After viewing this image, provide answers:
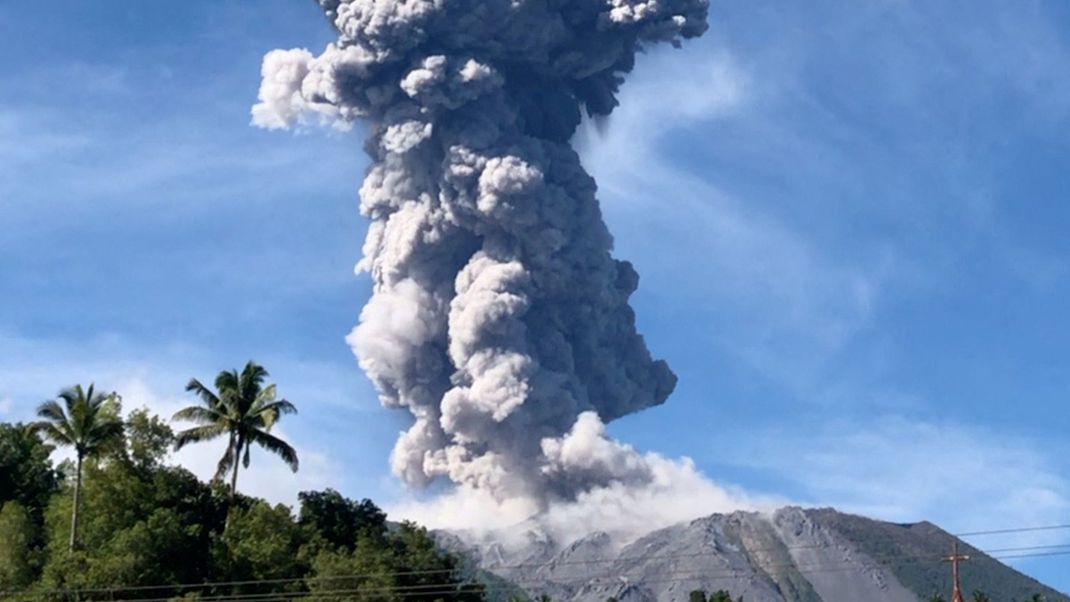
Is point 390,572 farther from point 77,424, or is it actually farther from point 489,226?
point 489,226

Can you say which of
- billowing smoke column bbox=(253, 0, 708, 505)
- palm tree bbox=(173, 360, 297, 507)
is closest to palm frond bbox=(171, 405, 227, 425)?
palm tree bbox=(173, 360, 297, 507)

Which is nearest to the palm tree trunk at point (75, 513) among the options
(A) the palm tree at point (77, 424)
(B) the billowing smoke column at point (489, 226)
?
(A) the palm tree at point (77, 424)

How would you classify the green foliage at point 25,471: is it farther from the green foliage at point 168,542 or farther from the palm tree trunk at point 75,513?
the palm tree trunk at point 75,513

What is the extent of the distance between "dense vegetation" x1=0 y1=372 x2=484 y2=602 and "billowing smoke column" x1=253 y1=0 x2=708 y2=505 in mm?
66960

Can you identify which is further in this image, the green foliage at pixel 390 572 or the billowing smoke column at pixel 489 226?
the billowing smoke column at pixel 489 226

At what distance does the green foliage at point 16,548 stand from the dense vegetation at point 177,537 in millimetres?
68

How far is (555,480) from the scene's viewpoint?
160500 mm

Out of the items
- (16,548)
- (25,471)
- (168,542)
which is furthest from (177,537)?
(25,471)

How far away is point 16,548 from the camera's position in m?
79.0

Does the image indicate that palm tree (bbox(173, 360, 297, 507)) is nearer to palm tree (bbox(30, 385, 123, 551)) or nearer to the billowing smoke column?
palm tree (bbox(30, 385, 123, 551))

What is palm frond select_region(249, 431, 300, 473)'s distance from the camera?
82.8m

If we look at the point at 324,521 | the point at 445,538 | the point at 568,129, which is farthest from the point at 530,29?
the point at 324,521

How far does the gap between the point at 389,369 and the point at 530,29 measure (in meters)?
33.3

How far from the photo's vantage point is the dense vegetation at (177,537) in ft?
244
